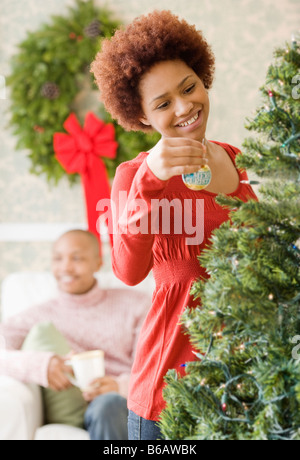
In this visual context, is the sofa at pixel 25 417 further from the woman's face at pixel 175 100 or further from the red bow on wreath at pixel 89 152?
the woman's face at pixel 175 100

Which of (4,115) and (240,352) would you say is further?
(4,115)

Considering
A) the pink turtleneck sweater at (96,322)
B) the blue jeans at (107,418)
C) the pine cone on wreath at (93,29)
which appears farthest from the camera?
the pine cone on wreath at (93,29)

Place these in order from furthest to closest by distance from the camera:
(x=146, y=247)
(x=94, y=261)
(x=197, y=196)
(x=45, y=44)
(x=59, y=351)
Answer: (x=45, y=44) < (x=94, y=261) < (x=59, y=351) < (x=197, y=196) < (x=146, y=247)

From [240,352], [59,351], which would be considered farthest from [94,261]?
[240,352]

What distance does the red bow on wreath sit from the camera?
257cm

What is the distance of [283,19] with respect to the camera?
2.60m

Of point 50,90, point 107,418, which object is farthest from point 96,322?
point 50,90

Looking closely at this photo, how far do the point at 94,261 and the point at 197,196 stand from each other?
1391 millimetres

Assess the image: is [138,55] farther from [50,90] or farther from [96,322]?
[50,90]

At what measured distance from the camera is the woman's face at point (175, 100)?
3.02 feet

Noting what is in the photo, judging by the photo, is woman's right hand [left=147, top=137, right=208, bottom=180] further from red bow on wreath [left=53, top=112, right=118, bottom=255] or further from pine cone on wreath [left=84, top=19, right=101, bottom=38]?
pine cone on wreath [left=84, top=19, right=101, bottom=38]

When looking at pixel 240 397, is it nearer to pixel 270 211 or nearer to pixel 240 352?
pixel 240 352

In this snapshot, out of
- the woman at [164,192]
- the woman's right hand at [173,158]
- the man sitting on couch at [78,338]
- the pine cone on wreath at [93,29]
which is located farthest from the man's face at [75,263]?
the woman's right hand at [173,158]

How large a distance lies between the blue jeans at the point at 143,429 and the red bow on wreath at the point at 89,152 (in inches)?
66.4
